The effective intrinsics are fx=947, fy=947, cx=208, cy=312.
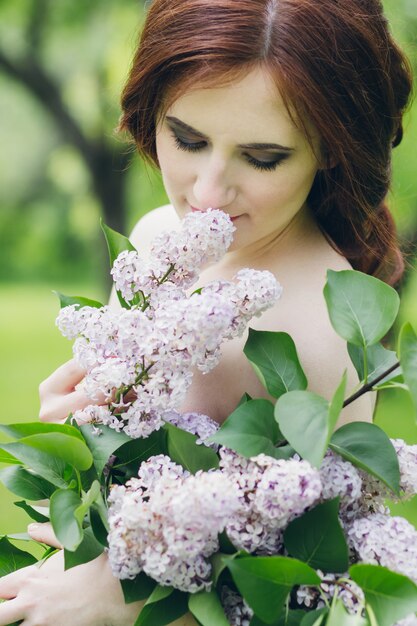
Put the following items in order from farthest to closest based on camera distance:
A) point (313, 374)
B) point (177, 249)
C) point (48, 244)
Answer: point (48, 244), point (313, 374), point (177, 249)

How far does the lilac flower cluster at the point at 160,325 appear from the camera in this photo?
1592 mm

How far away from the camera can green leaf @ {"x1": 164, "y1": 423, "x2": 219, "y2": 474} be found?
1701 mm

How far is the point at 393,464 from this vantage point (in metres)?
1.62

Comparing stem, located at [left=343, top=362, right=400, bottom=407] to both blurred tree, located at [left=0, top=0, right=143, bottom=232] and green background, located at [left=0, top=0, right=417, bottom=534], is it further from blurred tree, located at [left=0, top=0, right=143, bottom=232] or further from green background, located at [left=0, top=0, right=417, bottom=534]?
blurred tree, located at [left=0, top=0, right=143, bottom=232]

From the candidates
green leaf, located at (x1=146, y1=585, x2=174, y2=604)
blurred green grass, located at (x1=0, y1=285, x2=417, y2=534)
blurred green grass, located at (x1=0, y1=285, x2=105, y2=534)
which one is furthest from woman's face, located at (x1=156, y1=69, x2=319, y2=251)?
blurred green grass, located at (x1=0, y1=285, x2=105, y2=534)

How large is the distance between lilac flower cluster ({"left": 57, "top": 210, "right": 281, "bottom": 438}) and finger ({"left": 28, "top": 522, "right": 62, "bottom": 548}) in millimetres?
282

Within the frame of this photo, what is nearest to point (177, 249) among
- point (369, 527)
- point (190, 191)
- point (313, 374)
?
point (190, 191)

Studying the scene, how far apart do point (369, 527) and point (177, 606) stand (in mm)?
365

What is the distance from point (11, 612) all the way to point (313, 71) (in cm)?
120

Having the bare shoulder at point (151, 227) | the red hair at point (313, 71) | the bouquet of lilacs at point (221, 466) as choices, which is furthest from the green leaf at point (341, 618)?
the bare shoulder at point (151, 227)

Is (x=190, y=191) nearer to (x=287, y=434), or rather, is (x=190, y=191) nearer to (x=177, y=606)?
(x=287, y=434)

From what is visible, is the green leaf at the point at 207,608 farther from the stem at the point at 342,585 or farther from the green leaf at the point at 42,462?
the green leaf at the point at 42,462

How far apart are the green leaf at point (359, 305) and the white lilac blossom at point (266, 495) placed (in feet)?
0.84

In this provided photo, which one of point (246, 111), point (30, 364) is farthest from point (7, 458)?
point (30, 364)
